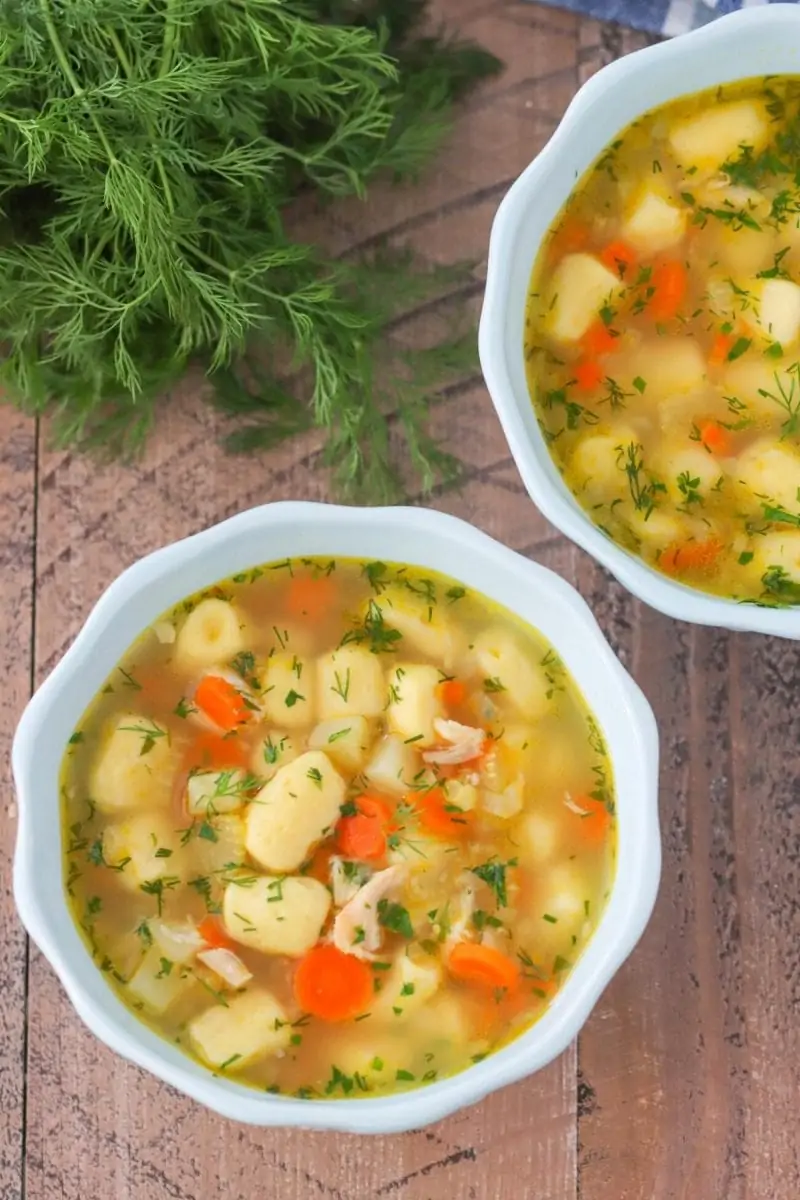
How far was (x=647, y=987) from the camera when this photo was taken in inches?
80.1

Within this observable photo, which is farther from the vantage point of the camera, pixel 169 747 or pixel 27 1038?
pixel 27 1038

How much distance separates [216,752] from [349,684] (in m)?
0.21

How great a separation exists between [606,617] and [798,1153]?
904mm

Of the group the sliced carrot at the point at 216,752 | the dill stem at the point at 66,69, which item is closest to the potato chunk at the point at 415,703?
the sliced carrot at the point at 216,752

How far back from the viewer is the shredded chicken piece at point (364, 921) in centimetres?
173

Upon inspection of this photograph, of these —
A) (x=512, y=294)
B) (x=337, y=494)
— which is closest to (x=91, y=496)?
(x=337, y=494)

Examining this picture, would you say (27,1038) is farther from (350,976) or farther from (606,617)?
(606,617)

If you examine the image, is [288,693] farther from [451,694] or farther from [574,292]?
[574,292]

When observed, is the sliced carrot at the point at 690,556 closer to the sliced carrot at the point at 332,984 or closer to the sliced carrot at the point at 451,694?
the sliced carrot at the point at 451,694

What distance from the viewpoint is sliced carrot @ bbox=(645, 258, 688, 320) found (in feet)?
6.19

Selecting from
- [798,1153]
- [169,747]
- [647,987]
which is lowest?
[798,1153]

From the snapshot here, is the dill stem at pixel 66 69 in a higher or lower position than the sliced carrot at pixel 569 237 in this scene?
higher

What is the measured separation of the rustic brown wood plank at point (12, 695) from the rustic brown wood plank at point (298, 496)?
0.02 meters

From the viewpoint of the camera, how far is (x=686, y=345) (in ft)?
6.17
